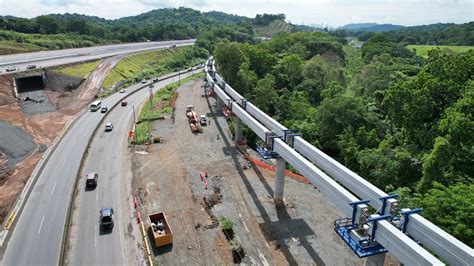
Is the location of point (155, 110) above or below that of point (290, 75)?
below

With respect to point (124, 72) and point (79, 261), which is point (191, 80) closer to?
point (124, 72)

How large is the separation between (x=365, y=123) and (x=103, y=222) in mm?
47564

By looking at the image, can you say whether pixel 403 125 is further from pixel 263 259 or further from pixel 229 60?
pixel 229 60

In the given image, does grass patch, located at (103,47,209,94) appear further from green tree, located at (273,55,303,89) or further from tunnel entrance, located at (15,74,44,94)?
green tree, located at (273,55,303,89)

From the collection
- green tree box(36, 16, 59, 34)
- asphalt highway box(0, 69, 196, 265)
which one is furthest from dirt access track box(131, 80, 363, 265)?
green tree box(36, 16, 59, 34)

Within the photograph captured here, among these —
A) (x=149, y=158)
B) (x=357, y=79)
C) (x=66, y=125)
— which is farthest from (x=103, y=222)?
(x=357, y=79)

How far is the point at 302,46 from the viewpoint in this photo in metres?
141

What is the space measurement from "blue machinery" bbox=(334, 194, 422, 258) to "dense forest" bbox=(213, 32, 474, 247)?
548 centimetres

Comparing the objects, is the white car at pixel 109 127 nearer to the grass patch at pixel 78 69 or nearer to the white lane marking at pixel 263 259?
the grass patch at pixel 78 69

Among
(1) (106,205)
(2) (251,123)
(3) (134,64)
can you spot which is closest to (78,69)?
(3) (134,64)

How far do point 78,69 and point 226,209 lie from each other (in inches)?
3648

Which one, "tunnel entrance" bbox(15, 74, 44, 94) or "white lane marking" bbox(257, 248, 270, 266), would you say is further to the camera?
"tunnel entrance" bbox(15, 74, 44, 94)

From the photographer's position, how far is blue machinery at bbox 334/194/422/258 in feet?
86.7

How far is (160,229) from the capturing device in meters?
39.9
